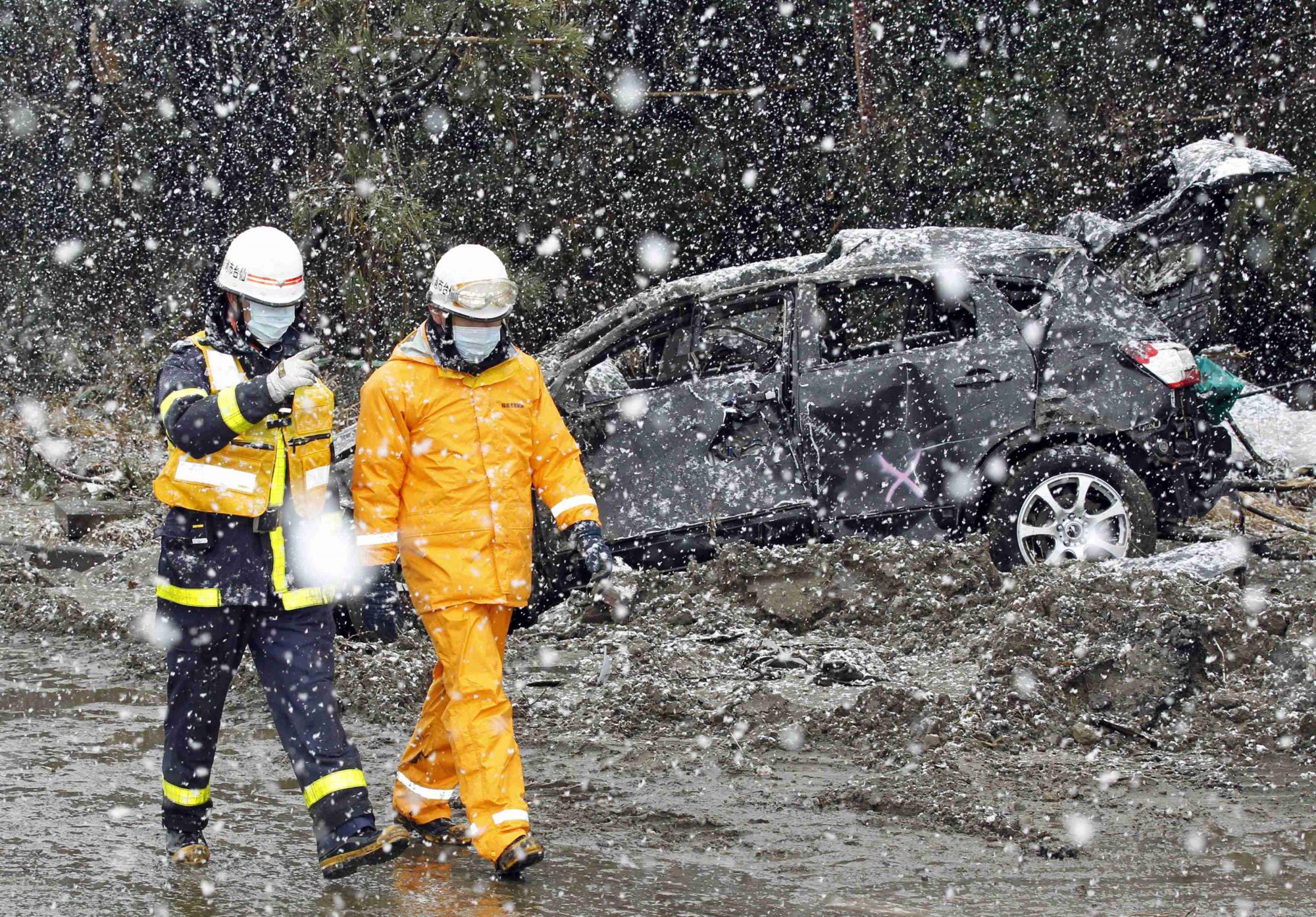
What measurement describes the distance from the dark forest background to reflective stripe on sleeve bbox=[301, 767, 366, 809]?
365 inches

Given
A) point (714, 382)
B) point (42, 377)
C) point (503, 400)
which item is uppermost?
point (42, 377)

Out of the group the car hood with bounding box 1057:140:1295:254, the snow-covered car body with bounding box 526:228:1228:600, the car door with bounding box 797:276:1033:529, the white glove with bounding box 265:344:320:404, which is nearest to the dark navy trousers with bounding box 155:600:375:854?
the white glove with bounding box 265:344:320:404

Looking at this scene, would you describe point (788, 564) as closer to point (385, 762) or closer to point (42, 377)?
point (385, 762)

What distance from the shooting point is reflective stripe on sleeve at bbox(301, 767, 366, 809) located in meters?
4.23

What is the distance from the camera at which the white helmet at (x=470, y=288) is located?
4445mm

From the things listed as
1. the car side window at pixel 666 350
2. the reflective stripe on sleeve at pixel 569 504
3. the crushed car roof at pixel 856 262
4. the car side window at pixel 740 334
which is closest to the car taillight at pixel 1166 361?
the crushed car roof at pixel 856 262

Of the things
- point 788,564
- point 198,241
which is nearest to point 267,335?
point 788,564

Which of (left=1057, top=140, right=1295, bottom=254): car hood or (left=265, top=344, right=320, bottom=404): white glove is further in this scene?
(left=1057, top=140, right=1295, bottom=254): car hood

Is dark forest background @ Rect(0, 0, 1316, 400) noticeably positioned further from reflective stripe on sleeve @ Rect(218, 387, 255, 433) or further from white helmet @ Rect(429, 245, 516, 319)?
reflective stripe on sleeve @ Rect(218, 387, 255, 433)

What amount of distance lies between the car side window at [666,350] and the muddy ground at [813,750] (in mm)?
975

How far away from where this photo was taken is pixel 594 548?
4465 millimetres

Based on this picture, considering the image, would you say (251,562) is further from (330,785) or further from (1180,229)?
(1180,229)

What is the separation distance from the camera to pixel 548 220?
1483cm

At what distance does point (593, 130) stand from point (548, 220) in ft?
3.63
